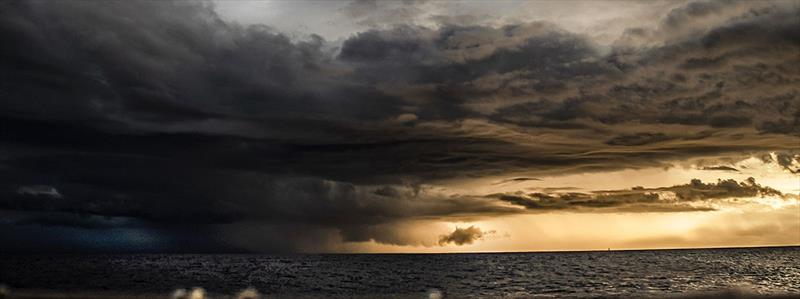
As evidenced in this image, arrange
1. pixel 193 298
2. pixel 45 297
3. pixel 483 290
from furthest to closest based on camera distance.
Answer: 1. pixel 483 290
2. pixel 45 297
3. pixel 193 298

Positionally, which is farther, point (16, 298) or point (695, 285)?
point (695, 285)

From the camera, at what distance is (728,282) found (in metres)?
101

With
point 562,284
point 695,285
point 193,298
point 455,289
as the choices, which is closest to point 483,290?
point 455,289

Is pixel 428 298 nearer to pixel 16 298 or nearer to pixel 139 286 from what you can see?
pixel 16 298

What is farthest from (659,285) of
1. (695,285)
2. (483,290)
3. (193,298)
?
(193,298)

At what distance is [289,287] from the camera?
3799 inches

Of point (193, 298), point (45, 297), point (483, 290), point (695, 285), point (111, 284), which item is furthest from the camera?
point (111, 284)

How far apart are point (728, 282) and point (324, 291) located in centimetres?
6304

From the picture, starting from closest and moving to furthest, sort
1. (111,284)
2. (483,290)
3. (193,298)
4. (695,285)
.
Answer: (193,298) < (483,290) < (695,285) < (111,284)

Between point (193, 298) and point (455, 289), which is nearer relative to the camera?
point (193, 298)

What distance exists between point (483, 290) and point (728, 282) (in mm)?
42340

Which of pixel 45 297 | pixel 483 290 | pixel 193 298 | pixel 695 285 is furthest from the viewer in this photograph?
pixel 695 285

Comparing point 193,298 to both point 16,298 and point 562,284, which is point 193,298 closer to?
point 16,298

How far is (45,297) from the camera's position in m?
29.4
